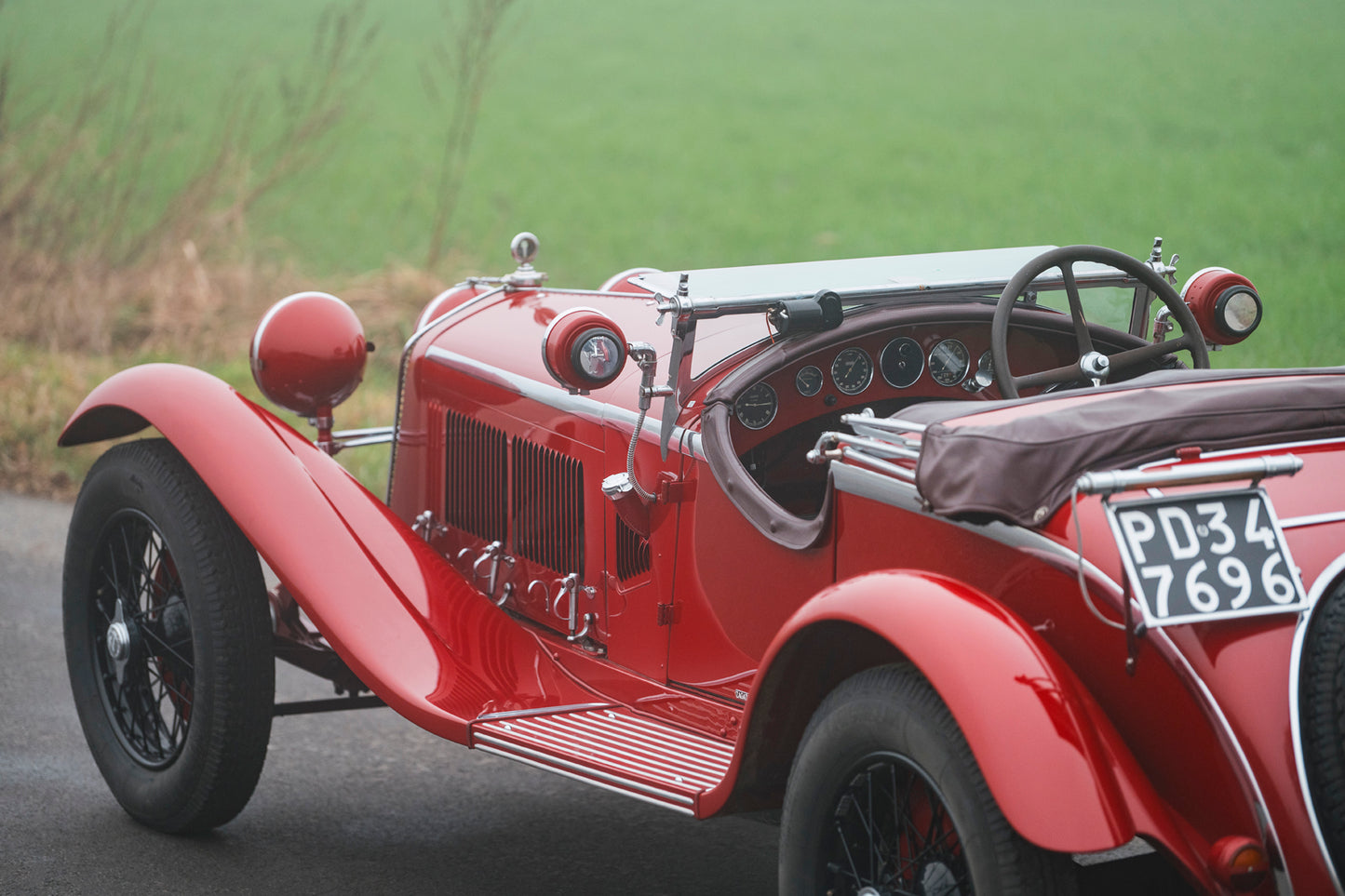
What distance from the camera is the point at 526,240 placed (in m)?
4.47

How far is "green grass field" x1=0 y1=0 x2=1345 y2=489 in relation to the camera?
1348cm

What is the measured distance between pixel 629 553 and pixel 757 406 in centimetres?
51

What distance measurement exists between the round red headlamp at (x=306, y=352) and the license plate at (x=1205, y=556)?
8.82ft

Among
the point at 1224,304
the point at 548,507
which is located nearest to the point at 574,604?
the point at 548,507

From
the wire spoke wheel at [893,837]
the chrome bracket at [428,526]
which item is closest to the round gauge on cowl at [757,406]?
the wire spoke wheel at [893,837]

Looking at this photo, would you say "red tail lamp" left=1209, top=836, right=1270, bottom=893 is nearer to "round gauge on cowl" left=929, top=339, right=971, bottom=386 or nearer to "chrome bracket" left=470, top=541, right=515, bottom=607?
"round gauge on cowl" left=929, top=339, right=971, bottom=386

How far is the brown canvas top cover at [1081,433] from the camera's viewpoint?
2.23 m

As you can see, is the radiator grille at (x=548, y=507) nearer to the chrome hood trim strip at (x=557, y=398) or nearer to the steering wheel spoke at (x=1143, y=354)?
the chrome hood trim strip at (x=557, y=398)

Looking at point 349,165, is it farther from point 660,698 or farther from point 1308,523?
point 1308,523

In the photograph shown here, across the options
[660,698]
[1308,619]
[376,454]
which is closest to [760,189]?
[376,454]

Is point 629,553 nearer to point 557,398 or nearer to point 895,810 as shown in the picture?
point 557,398

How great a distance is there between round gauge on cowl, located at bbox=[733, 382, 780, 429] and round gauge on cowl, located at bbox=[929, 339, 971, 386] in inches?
17.2

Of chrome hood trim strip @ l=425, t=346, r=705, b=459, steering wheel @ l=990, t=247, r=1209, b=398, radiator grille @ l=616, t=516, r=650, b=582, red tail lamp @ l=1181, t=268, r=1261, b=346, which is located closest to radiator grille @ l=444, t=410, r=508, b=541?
chrome hood trim strip @ l=425, t=346, r=705, b=459

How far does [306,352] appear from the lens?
416cm
